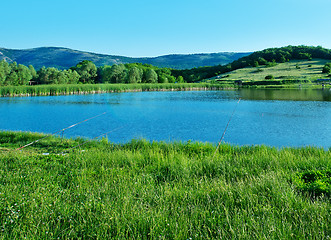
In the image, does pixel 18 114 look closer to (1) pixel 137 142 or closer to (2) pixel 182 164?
(1) pixel 137 142

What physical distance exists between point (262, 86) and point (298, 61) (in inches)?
1791

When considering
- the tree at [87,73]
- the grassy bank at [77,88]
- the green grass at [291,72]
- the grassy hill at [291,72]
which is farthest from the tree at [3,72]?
the grassy hill at [291,72]

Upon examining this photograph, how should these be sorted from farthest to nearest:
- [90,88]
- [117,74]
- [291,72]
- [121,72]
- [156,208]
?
[291,72] < [121,72] < [117,74] < [90,88] < [156,208]

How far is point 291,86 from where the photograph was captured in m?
77.6

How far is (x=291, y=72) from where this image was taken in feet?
318

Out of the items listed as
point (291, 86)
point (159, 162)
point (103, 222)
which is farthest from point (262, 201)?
point (291, 86)

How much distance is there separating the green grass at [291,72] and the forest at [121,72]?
4.39 m

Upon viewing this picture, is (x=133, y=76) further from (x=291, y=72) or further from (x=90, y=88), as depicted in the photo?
(x=291, y=72)

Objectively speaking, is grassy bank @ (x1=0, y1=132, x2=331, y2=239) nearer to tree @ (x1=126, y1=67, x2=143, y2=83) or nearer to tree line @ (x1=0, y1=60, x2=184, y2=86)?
tree line @ (x1=0, y1=60, x2=184, y2=86)

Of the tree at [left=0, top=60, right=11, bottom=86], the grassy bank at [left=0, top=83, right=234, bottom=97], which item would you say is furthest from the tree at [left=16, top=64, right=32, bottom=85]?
the grassy bank at [left=0, top=83, right=234, bottom=97]

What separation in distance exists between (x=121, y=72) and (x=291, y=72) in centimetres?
6042

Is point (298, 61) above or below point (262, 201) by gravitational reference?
above

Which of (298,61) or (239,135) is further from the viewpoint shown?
(298,61)

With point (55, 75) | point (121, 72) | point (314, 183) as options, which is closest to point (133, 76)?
point (121, 72)
